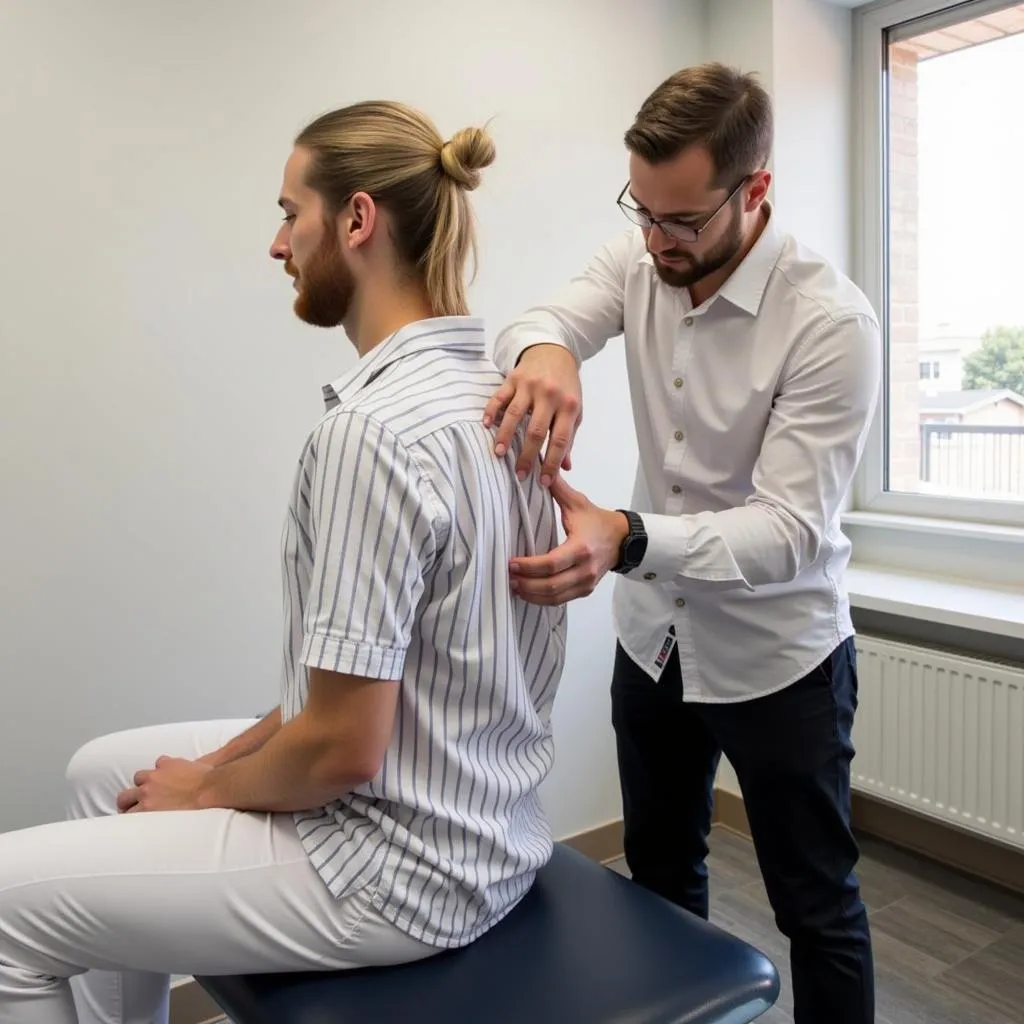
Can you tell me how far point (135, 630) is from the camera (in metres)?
1.89

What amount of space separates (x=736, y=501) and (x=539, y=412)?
456 millimetres

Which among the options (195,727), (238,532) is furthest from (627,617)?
(238,532)

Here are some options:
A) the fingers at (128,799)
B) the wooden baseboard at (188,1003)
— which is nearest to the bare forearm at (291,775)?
the fingers at (128,799)

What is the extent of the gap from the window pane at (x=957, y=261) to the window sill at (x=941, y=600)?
10.9 inches

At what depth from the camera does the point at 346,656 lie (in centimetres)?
93

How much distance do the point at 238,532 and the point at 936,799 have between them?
171 cm

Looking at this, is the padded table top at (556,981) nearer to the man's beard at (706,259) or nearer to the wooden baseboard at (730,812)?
the man's beard at (706,259)

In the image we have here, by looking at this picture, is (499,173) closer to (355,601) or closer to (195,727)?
(195,727)

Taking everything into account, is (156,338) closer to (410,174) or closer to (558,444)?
(410,174)

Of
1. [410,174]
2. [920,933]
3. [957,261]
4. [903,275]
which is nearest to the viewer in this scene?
[410,174]

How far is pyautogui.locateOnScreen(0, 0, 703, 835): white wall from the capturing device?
1.74 meters

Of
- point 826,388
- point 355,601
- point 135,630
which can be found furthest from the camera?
point 135,630

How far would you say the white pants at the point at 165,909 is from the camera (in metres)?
0.98

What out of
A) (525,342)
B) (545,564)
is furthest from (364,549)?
(525,342)
